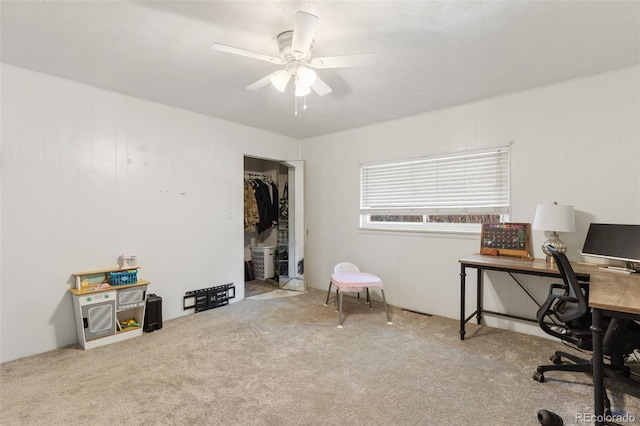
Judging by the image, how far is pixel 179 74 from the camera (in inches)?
104

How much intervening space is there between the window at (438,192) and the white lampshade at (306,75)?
6.74 feet

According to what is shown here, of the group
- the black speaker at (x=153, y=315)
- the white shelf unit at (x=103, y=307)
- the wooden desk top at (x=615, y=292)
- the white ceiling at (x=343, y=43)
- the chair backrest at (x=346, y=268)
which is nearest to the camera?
the wooden desk top at (x=615, y=292)

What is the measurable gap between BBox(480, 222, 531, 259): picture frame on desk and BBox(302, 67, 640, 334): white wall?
102mm

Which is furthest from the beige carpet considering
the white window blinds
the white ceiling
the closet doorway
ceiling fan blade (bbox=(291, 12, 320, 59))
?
the white ceiling

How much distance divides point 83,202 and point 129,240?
21.6 inches

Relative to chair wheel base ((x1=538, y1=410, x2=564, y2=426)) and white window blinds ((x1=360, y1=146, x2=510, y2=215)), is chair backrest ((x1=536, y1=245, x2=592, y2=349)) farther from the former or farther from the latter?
white window blinds ((x1=360, y1=146, x2=510, y2=215))

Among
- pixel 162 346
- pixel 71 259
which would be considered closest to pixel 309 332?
pixel 162 346

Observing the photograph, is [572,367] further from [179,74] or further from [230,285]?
[179,74]

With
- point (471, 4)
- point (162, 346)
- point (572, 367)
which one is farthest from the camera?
point (162, 346)

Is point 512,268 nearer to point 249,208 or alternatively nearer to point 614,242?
point 614,242

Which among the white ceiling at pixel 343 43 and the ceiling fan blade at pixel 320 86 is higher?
the white ceiling at pixel 343 43

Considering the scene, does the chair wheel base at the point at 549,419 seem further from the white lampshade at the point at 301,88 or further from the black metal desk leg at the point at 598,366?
the white lampshade at the point at 301,88

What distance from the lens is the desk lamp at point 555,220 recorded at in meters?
2.54

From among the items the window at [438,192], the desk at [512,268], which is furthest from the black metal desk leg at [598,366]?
the window at [438,192]
